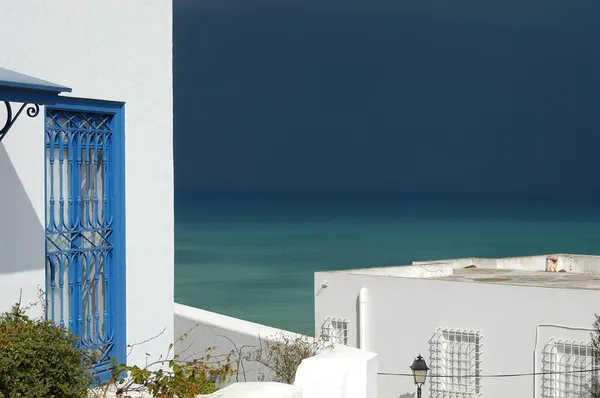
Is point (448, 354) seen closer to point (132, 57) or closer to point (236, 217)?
point (132, 57)

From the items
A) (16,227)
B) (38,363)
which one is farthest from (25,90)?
(38,363)

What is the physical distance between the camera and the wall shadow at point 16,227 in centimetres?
543

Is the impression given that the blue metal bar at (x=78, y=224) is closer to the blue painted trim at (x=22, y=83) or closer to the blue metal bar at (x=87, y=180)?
the blue metal bar at (x=87, y=180)

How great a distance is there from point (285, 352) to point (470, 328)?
32.5 ft

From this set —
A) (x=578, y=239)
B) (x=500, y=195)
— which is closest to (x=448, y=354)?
(x=578, y=239)

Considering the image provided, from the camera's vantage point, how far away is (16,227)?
5.49m

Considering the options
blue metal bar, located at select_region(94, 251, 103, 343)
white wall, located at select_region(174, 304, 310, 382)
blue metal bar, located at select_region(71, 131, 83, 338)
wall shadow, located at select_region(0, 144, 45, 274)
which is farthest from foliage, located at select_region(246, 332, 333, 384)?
wall shadow, located at select_region(0, 144, 45, 274)

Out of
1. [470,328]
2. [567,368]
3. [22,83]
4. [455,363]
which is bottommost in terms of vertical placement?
[455,363]

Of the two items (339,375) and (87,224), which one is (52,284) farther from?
(339,375)

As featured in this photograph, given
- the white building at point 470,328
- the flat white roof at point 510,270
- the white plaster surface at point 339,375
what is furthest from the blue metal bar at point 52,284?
the flat white roof at point 510,270

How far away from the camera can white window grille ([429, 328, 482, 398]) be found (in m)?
16.7

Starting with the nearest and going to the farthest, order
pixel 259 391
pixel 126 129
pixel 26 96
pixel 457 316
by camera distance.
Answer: pixel 26 96 → pixel 259 391 → pixel 126 129 → pixel 457 316

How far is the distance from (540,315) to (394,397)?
139 inches

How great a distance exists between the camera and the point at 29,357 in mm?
4469
